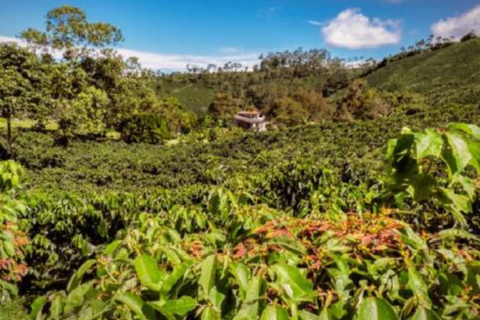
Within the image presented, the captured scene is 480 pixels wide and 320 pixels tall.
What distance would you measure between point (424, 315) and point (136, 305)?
0.67 meters

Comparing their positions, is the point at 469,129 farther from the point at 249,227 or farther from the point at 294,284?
the point at 249,227

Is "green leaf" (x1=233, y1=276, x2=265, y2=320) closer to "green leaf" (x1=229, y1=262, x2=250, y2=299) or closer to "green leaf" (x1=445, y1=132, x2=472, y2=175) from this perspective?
"green leaf" (x1=229, y1=262, x2=250, y2=299)

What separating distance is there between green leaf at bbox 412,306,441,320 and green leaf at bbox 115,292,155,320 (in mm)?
615

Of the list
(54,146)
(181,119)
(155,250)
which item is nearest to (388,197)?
(155,250)

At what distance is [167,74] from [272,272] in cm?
11964

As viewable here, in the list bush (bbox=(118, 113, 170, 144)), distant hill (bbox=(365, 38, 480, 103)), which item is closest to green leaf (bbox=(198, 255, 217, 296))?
bush (bbox=(118, 113, 170, 144))

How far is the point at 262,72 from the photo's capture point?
110 metres

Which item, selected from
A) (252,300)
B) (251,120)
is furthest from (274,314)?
(251,120)

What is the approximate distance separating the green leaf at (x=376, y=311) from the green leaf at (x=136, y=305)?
0.49 meters

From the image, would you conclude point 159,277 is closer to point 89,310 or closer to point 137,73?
point 89,310

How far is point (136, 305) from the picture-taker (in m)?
0.95

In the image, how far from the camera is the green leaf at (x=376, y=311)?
2.82 ft

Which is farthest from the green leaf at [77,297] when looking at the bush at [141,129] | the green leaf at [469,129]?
the bush at [141,129]

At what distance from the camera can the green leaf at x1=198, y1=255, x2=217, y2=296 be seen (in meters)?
0.98
